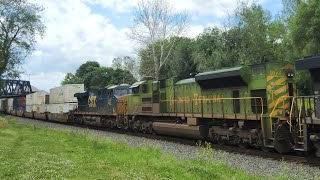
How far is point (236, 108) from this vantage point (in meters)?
14.3

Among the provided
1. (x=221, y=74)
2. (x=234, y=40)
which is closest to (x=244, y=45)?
(x=234, y=40)

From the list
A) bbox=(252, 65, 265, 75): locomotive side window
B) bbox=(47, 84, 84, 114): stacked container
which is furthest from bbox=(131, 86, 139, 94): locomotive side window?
bbox=(47, 84, 84, 114): stacked container

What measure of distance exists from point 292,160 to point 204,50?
3307cm

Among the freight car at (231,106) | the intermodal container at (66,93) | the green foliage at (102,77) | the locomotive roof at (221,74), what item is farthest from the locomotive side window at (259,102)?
the green foliage at (102,77)

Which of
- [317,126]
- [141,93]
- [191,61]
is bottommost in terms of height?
[317,126]

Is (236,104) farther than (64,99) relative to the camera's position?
No

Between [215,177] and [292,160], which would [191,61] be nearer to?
[292,160]

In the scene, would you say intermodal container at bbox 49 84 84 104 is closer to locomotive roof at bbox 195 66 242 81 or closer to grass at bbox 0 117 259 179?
locomotive roof at bbox 195 66 242 81

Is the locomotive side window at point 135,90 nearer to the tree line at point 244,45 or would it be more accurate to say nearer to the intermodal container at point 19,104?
the tree line at point 244,45

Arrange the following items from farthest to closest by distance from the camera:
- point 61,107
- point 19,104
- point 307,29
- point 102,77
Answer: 1. point 102,77
2. point 19,104
3. point 61,107
4. point 307,29

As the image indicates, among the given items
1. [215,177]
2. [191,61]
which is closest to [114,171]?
[215,177]

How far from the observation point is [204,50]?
43.5 m

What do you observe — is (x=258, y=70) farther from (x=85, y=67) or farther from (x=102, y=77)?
(x=85, y=67)

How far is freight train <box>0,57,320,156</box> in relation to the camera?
11.3 meters
